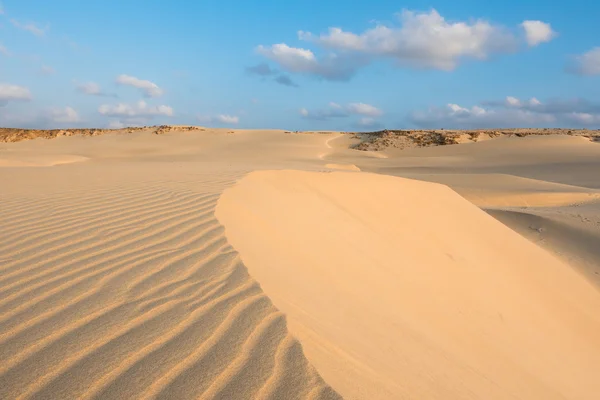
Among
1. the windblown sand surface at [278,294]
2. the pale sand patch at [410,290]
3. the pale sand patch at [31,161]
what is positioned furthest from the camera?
the pale sand patch at [31,161]

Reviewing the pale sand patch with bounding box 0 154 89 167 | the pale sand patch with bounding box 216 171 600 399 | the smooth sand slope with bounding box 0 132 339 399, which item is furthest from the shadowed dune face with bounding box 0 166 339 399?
the pale sand patch with bounding box 0 154 89 167

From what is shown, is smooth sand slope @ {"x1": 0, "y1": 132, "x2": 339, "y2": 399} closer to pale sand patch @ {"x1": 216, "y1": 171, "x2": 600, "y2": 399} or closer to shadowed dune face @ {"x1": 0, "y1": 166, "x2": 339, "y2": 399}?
shadowed dune face @ {"x1": 0, "y1": 166, "x2": 339, "y2": 399}

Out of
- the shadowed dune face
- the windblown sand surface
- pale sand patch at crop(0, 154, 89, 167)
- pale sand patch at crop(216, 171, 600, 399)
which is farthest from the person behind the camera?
pale sand patch at crop(0, 154, 89, 167)

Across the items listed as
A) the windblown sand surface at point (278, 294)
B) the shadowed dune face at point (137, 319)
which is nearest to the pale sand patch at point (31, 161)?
the windblown sand surface at point (278, 294)

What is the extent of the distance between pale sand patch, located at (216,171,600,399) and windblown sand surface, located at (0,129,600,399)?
2cm

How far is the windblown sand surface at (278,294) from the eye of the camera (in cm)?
199

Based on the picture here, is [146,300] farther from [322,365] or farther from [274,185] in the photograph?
[274,185]

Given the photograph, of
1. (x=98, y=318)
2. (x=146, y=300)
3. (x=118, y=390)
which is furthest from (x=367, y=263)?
(x=118, y=390)

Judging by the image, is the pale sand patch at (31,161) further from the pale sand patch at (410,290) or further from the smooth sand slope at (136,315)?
the smooth sand slope at (136,315)

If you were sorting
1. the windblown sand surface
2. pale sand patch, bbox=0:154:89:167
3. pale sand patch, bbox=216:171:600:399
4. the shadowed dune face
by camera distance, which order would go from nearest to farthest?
the shadowed dune face
the windblown sand surface
pale sand patch, bbox=216:171:600:399
pale sand patch, bbox=0:154:89:167

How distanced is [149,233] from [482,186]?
54.6 ft

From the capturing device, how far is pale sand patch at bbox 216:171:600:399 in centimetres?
261

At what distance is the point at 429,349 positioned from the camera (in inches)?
124

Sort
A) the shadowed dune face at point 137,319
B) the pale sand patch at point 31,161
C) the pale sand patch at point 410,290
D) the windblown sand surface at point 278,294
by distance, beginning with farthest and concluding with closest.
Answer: the pale sand patch at point 31,161
the pale sand patch at point 410,290
the windblown sand surface at point 278,294
the shadowed dune face at point 137,319
